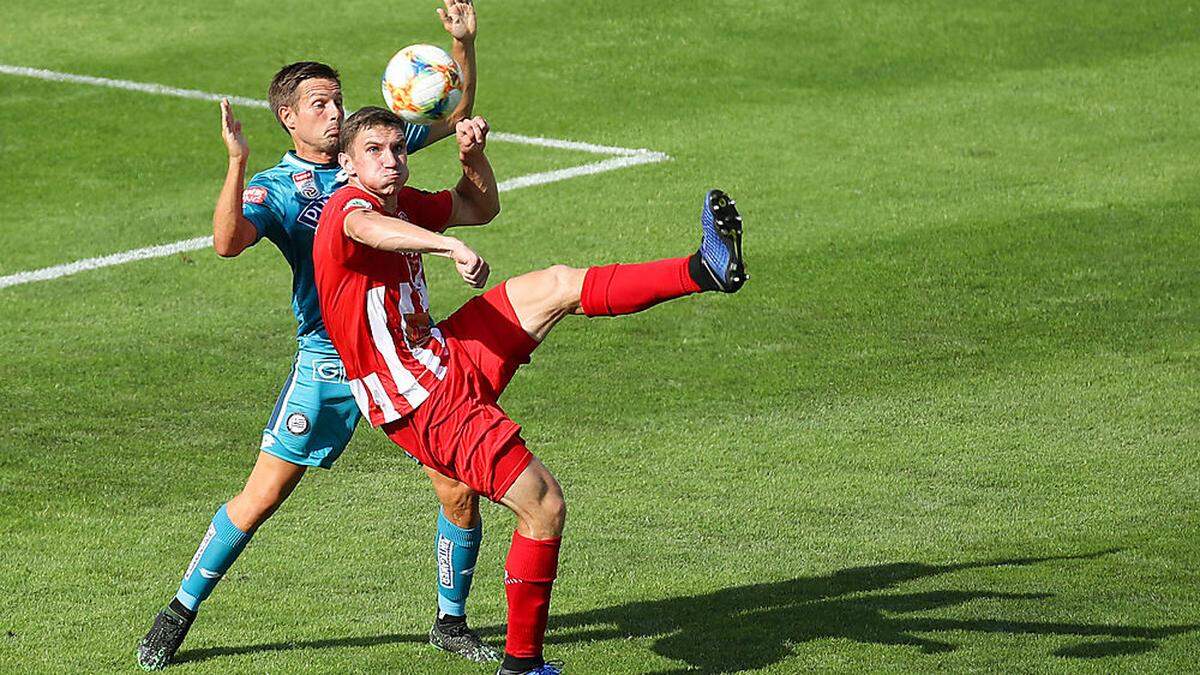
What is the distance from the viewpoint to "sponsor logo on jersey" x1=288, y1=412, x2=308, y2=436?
6.86 metres

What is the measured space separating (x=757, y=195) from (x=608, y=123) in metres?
2.70

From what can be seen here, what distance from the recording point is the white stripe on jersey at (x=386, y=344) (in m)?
6.32

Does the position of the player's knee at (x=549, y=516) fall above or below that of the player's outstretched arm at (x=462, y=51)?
below

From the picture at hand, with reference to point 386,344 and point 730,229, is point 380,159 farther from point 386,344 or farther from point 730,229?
point 730,229

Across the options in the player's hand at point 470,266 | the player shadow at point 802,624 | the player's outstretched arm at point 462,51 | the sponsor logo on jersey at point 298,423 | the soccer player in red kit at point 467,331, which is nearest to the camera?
the player's hand at point 470,266

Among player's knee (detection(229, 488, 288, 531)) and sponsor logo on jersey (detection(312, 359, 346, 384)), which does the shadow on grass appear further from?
sponsor logo on jersey (detection(312, 359, 346, 384))

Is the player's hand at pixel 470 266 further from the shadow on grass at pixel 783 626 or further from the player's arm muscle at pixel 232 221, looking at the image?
the shadow on grass at pixel 783 626

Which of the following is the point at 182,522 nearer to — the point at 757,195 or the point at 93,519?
the point at 93,519

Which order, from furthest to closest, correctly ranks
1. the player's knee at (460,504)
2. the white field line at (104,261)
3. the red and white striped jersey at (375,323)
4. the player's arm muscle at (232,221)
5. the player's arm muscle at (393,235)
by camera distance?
the white field line at (104,261) → the player's knee at (460,504) → the player's arm muscle at (232,221) → the red and white striped jersey at (375,323) → the player's arm muscle at (393,235)

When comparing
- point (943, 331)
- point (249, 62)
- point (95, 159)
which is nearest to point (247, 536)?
point (943, 331)

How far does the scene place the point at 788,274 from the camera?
494 inches

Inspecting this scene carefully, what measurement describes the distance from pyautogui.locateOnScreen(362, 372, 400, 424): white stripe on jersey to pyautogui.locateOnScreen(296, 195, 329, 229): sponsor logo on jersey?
0.89m

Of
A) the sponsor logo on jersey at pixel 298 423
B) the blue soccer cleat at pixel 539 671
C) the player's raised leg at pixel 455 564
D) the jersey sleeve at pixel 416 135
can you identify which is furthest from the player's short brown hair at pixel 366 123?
the blue soccer cleat at pixel 539 671

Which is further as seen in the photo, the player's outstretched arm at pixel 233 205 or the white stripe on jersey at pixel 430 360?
the player's outstretched arm at pixel 233 205
